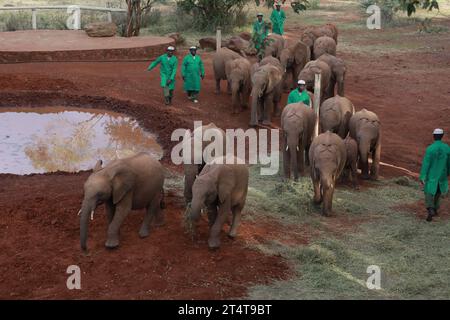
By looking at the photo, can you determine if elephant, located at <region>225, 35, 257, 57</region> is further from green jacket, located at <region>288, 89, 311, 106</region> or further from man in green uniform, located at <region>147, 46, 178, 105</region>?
green jacket, located at <region>288, 89, 311, 106</region>

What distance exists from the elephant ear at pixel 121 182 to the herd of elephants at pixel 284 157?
1 centimetres

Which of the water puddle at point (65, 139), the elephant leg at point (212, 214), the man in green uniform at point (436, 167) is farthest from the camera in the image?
the water puddle at point (65, 139)

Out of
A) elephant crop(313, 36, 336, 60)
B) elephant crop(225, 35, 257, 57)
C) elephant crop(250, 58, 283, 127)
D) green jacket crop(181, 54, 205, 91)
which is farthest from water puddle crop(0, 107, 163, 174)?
elephant crop(225, 35, 257, 57)

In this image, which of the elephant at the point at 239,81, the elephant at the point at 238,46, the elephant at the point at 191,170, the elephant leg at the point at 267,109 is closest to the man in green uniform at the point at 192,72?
the elephant at the point at 239,81

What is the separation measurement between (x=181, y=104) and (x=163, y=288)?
9.70 metres

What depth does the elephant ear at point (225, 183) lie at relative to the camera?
9.83m

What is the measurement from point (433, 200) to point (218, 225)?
381 centimetres

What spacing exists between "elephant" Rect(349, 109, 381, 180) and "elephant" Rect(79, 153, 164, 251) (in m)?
4.63

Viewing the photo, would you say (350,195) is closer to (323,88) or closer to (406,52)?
(323,88)

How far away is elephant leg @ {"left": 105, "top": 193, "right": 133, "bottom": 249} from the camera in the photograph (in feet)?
31.7

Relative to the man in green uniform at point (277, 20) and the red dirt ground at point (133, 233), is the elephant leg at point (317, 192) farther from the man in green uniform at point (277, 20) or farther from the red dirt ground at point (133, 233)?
the man in green uniform at point (277, 20)

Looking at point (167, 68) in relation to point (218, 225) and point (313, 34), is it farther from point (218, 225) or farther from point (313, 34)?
point (218, 225)

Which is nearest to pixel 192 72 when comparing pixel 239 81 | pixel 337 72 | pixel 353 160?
pixel 239 81

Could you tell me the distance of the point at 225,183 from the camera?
985 centimetres
